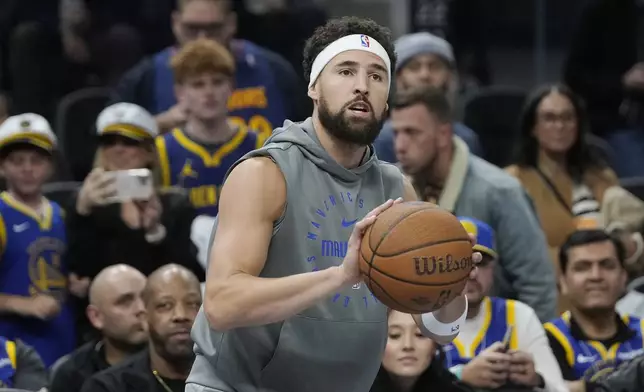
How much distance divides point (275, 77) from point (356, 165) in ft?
12.3

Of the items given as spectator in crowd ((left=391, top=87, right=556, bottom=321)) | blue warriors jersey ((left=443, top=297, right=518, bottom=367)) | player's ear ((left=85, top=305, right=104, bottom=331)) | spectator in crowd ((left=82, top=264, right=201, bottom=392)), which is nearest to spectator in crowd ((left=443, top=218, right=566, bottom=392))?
blue warriors jersey ((left=443, top=297, right=518, bottom=367))

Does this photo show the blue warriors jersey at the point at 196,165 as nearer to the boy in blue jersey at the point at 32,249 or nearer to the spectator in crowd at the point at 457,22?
the boy in blue jersey at the point at 32,249

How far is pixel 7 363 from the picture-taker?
5539 mm

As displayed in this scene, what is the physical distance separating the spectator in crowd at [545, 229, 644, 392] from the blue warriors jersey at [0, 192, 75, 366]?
229 centimetres

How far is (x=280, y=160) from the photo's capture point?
3715 millimetres

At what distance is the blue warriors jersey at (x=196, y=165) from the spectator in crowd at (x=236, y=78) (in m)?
0.64

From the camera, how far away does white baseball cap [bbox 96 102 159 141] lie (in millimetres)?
6375

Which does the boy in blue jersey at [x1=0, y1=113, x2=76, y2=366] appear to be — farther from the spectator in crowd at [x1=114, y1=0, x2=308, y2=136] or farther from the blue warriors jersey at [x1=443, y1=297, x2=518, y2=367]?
the blue warriors jersey at [x1=443, y1=297, x2=518, y2=367]

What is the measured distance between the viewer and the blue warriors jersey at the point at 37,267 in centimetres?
625

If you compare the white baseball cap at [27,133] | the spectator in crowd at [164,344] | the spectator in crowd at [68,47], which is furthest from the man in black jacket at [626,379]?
the spectator in crowd at [68,47]

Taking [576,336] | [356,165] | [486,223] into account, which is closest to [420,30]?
[486,223]

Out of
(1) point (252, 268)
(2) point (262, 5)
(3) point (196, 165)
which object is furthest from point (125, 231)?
(2) point (262, 5)

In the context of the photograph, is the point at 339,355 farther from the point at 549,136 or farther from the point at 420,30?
the point at 420,30

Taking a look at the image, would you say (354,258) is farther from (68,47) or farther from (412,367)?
(68,47)
